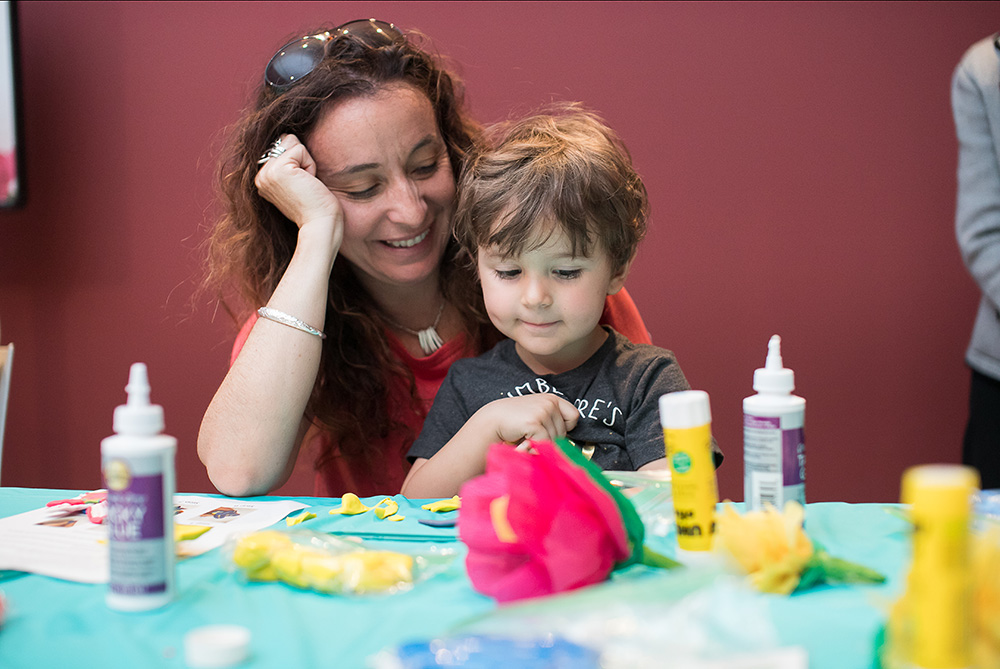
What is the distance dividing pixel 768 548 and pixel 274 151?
1013 mm

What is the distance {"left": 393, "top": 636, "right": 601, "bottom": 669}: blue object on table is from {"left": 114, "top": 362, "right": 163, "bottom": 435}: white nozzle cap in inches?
11.3

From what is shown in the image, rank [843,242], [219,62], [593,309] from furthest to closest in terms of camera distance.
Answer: [219,62], [843,242], [593,309]

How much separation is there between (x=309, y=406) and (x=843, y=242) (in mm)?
1391

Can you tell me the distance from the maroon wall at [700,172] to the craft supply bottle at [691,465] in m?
1.47

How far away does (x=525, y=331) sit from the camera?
1.15 metres

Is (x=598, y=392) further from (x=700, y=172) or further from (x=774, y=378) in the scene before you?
(x=700, y=172)

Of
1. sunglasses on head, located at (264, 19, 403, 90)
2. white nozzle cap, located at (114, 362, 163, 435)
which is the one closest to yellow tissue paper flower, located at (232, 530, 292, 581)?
white nozzle cap, located at (114, 362, 163, 435)

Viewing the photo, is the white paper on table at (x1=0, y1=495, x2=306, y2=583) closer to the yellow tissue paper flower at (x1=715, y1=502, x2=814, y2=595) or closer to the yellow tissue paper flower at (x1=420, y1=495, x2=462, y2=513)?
the yellow tissue paper flower at (x1=420, y1=495, x2=462, y2=513)

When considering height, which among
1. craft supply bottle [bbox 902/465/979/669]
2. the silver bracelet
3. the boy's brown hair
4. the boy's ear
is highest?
the boy's brown hair

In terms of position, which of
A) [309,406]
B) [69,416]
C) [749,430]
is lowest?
[69,416]

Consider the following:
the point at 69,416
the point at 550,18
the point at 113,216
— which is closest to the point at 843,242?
the point at 550,18

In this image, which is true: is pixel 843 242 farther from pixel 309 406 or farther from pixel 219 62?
pixel 219 62

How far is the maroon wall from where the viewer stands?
2.08 metres

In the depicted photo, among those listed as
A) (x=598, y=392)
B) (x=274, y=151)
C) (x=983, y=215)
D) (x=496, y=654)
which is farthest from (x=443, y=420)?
(x=983, y=215)
